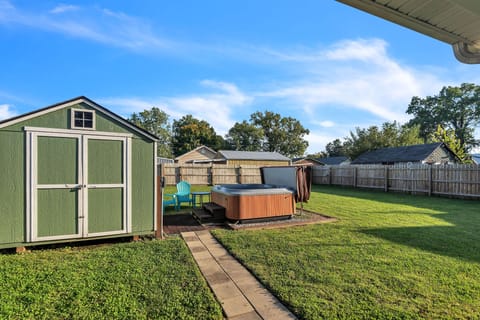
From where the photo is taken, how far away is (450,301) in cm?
234

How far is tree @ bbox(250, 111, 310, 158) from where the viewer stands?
39031mm

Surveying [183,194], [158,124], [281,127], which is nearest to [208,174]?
[183,194]

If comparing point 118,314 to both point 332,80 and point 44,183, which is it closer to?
point 44,183

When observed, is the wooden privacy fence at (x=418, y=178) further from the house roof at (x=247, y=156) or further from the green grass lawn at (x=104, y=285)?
the green grass lawn at (x=104, y=285)

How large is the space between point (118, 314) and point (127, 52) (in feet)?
27.6

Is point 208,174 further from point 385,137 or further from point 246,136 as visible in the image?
point 246,136

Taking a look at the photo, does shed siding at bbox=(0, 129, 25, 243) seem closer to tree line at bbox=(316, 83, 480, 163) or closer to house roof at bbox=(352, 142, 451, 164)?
house roof at bbox=(352, 142, 451, 164)

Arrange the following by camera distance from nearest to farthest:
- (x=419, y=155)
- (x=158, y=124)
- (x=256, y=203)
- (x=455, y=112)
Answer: (x=256, y=203)
(x=419, y=155)
(x=455, y=112)
(x=158, y=124)

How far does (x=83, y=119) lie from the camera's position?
3922mm

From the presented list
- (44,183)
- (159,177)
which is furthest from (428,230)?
(44,183)

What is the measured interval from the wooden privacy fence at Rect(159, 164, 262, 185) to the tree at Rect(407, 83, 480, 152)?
3073cm

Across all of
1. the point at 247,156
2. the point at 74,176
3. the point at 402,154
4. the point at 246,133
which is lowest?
the point at 74,176

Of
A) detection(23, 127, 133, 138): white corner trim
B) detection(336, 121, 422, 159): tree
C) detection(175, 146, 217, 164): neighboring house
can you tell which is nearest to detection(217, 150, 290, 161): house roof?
detection(175, 146, 217, 164): neighboring house

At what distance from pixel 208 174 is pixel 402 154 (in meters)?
16.9
